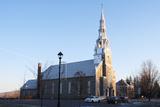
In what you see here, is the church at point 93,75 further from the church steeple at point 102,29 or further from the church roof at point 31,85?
the church roof at point 31,85

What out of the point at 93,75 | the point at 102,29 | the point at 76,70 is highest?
the point at 102,29

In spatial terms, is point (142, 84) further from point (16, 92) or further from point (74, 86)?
point (16, 92)

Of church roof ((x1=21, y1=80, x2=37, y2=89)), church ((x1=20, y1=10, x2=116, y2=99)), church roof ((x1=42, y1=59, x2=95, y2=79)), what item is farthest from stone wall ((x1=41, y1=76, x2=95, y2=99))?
church roof ((x1=21, y1=80, x2=37, y2=89))

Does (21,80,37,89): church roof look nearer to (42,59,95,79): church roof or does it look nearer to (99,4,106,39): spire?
(42,59,95,79): church roof

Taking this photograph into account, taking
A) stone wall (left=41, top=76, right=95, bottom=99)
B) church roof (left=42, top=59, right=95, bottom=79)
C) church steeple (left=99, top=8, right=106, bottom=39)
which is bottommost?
stone wall (left=41, top=76, right=95, bottom=99)

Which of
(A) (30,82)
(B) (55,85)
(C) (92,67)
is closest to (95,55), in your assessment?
(C) (92,67)

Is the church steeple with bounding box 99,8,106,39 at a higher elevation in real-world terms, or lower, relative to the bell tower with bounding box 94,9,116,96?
higher

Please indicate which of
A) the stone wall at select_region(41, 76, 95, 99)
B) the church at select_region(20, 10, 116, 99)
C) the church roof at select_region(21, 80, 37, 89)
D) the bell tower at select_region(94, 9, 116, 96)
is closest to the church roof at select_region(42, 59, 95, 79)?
the church at select_region(20, 10, 116, 99)

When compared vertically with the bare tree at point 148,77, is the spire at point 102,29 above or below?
above

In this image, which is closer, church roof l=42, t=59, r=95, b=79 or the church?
the church

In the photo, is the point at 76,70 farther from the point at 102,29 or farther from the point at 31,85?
the point at 31,85

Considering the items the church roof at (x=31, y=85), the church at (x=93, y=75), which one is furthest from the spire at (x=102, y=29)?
the church roof at (x=31, y=85)

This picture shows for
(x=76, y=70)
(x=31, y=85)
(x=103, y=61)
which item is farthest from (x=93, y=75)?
(x=31, y=85)

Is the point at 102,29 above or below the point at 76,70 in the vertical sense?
above
